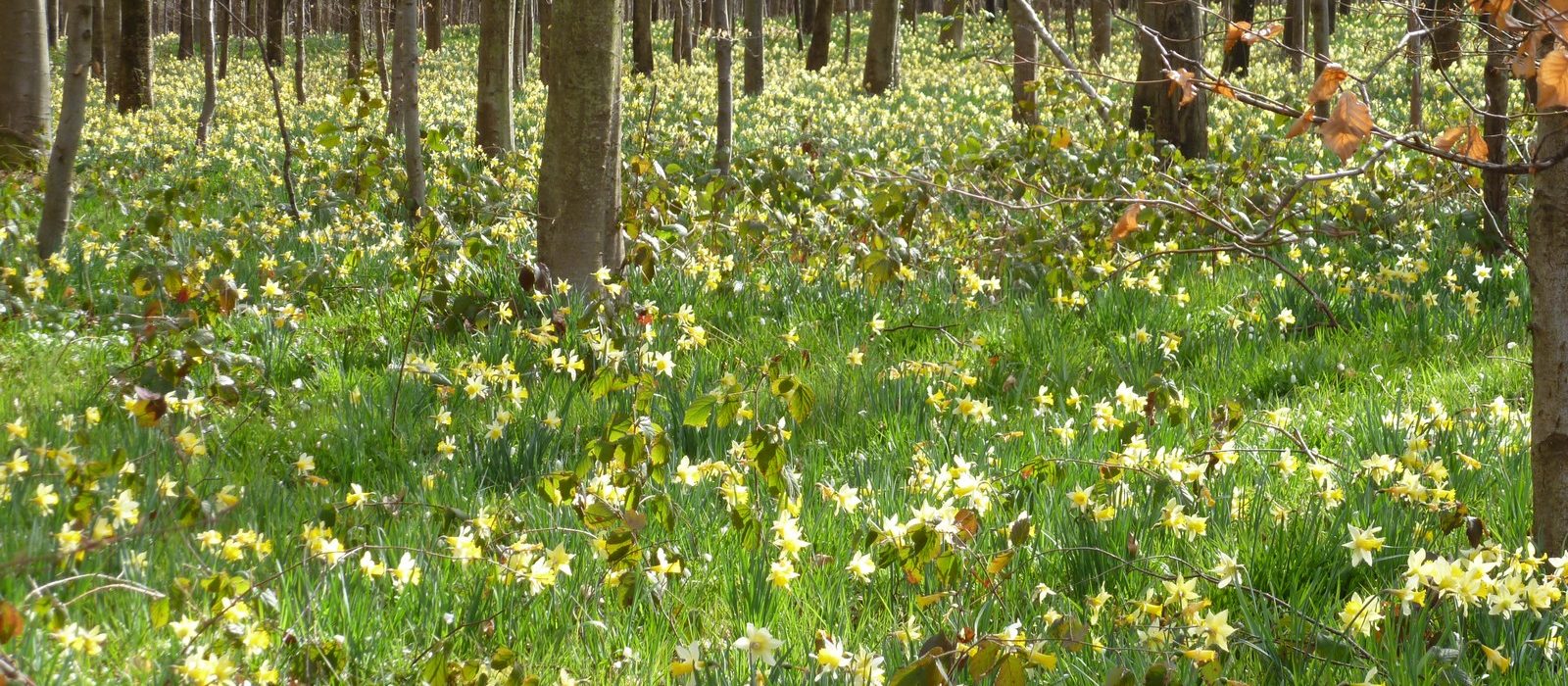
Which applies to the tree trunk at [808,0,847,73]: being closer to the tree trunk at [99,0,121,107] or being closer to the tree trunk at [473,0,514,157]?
the tree trunk at [99,0,121,107]

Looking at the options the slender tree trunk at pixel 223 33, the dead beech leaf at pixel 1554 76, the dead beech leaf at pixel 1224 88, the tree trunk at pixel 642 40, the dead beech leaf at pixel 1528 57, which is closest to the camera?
the dead beech leaf at pixel 1554 76

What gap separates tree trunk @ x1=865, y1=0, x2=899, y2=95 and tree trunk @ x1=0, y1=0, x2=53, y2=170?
41.2 feet

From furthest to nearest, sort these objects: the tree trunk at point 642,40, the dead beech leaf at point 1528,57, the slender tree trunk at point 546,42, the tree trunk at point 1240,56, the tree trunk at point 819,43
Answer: the tree trunk at point 819,43 → the tree trunk at point 642,40 → the tree trunk at point 1240,56 → the slender tree trunk at point 546,42 → the dead beech leaf at point 1528,57

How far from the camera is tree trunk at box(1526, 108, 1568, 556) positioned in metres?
2.19

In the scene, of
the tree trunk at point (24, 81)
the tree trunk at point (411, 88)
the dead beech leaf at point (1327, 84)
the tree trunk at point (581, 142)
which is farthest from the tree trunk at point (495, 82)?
the dead beech leaf at point (1327, 84)

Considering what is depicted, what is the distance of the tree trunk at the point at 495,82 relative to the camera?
32.6ft

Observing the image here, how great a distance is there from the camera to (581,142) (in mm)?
5172

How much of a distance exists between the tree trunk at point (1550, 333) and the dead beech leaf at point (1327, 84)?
516mm

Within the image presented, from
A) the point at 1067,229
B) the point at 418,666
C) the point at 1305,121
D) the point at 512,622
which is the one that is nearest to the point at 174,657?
the point at 418,666

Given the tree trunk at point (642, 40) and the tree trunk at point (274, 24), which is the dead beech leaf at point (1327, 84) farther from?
the tree trunk at point (274, 24)

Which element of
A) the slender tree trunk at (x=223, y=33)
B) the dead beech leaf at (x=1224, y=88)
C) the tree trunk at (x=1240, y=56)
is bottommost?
the dead beech leaf at (x=1224, y=88)

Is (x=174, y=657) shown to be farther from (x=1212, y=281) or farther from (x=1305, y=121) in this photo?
(x=1212, y=281)

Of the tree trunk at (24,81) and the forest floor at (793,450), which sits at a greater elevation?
the tree trunk at (24,81)

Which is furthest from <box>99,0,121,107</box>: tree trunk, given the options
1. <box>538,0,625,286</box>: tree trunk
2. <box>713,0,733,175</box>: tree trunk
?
<box>538,0,625,286</box>: tree trunk
